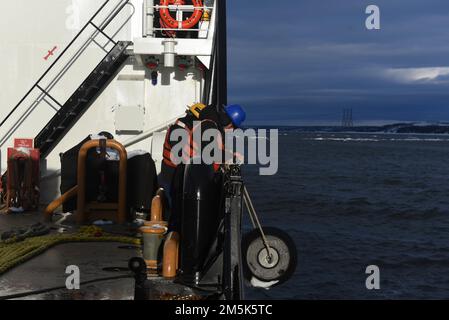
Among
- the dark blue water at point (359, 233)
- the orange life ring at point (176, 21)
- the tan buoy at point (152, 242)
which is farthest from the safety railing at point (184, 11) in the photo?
the dark blue water at point (359, 233)

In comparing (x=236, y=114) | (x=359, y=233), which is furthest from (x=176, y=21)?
(x=359, y=233)

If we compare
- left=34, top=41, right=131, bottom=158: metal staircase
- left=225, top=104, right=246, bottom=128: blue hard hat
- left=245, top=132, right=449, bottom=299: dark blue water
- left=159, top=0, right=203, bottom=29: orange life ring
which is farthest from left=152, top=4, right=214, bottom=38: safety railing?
left=245, top=132, right=449, bottom=299: dark blue water

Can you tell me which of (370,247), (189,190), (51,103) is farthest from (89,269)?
(370,247)

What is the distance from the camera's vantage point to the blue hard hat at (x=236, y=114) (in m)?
7.07

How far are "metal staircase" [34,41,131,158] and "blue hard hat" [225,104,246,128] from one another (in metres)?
2.34

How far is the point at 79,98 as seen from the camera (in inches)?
338

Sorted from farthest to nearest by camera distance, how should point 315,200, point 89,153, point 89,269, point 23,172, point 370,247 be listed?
point 315,200
point 370,247
point 23,172
point 89,153
point 89,269

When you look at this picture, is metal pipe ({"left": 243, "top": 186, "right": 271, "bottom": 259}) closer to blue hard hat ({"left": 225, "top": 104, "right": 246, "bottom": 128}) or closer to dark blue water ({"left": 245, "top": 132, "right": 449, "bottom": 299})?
blue hard hat ({"left": 225, "top": 104, "right": 246, "bottom": 128})

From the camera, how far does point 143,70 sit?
899 cm
